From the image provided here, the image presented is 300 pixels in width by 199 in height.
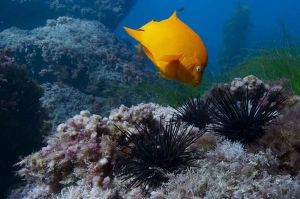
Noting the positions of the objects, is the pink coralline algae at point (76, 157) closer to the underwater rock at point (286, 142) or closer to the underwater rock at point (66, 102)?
the underwater rock at point (286, 142)

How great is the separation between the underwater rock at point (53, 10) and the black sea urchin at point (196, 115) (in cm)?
1884

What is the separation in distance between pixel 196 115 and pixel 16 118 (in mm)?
5029

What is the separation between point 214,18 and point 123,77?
176616 mm

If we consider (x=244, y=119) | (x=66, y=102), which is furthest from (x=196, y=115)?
(x=66, y=102)

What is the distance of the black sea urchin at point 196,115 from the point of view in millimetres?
4785

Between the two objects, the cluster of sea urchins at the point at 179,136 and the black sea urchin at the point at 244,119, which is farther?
the black sea urchin at the point at 244,119

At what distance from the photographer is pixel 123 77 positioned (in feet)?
45.0

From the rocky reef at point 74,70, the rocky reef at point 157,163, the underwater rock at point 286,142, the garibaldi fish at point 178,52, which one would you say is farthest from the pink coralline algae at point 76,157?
the rocky reef at point 74,70

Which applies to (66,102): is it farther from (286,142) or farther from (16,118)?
(286,142)

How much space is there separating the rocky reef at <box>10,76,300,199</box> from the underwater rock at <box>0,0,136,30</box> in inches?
738

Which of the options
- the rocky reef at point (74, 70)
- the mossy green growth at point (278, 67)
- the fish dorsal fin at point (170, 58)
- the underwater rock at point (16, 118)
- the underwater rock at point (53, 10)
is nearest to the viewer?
the fish dorsal fin at point (170, 58)

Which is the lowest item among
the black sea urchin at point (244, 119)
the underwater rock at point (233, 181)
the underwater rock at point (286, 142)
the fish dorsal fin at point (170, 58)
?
the underwater rock at point (233, 181)

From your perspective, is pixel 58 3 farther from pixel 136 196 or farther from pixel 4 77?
pixel 136 196

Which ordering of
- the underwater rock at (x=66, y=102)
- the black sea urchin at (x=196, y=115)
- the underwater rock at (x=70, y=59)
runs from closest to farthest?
the black sea urchin at (x=196, y=115) → the underwater rock at (x=66, y=102) → the underwater rock at (x=70, y=59)
